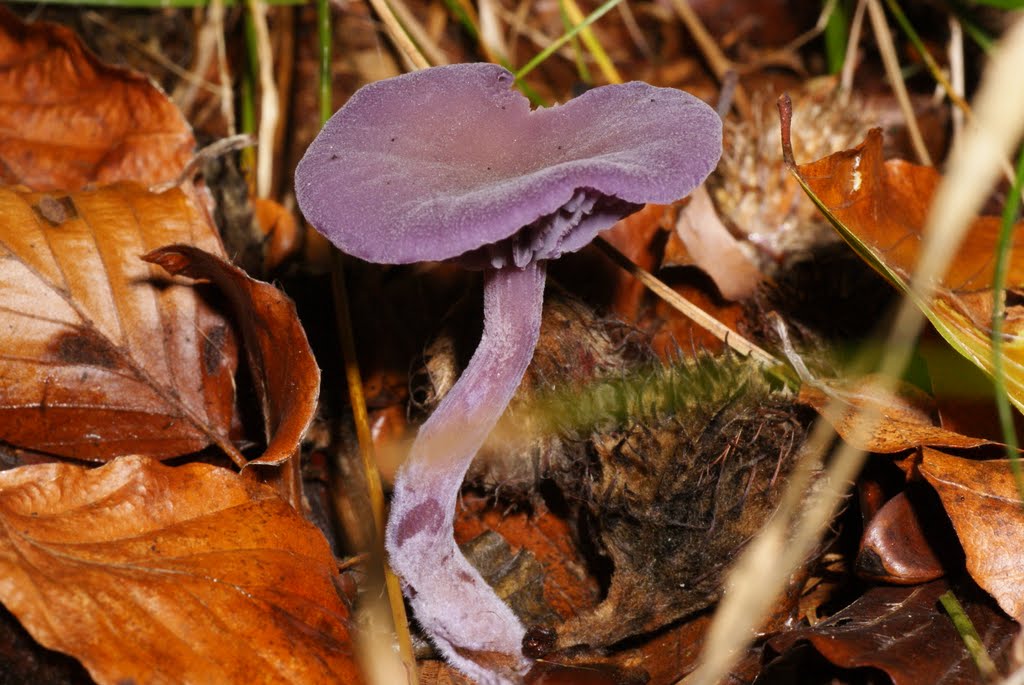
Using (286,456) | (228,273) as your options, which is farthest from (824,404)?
(228,273)

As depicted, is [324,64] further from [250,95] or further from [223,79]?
[223,79]

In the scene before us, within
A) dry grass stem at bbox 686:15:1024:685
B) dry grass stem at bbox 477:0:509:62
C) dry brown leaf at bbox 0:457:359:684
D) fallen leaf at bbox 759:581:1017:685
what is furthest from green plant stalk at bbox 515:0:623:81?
fallen leaf at bbox 759:581:1017:685

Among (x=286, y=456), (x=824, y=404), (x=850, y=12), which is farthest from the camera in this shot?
(x=850, y=12)

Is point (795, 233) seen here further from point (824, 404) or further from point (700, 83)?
point (700, 83)

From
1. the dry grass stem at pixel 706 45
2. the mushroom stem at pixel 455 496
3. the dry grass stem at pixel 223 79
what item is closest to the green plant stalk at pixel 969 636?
the mushroom stem at pixel 455 496

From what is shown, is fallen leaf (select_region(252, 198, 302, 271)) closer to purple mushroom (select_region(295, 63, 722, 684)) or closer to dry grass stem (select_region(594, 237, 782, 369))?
dry grass stem (select_region(594, 237, 782, 369))

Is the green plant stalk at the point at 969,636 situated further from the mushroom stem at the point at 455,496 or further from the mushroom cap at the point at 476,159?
the mushroom cap at the point at 476,159
